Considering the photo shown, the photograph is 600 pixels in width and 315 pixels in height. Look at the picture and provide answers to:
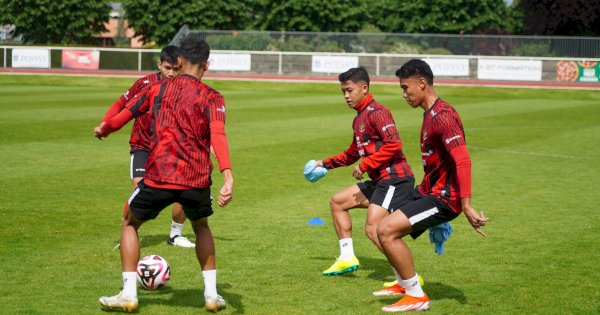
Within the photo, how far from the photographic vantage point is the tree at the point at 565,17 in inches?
2168

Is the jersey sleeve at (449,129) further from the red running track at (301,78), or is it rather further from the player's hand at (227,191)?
the red running track at (301,78)

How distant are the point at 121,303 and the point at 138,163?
2982mm

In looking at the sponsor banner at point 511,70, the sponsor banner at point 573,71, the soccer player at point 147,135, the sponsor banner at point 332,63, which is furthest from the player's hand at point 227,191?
the sponsor banner at point 573,71

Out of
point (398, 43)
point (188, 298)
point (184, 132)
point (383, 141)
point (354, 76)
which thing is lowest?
point (188, 298)

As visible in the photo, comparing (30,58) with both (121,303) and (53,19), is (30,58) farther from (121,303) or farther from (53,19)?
(121,303)

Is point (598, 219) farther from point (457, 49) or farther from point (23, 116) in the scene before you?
point (457, 49)

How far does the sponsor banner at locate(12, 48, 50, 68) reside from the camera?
4866 cm

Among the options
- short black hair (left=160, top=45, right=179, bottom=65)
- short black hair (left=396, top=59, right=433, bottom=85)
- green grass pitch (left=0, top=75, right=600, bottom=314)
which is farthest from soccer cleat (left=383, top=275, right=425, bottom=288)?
short black hair (left=160, top=45, right=179, bottom=65)

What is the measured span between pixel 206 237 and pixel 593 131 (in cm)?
1996

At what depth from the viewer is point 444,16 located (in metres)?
75.2

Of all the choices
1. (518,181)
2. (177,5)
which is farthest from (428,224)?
(177,5)

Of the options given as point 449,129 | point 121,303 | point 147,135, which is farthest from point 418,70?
point 147,135

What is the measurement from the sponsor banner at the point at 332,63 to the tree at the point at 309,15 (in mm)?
25056

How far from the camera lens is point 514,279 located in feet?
28.2
